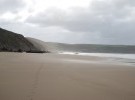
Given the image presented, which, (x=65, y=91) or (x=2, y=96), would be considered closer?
(x=2, y=96)

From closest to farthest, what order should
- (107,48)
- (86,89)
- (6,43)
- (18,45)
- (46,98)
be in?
(46,98), (86,89), (6,43), (18,45), (107,48)

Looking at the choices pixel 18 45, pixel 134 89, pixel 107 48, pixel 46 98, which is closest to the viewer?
pixel 46 98

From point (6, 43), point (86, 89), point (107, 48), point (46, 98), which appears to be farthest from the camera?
point (107, 48)

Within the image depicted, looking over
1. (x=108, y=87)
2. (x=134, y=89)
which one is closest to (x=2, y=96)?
(x=108, y=87)

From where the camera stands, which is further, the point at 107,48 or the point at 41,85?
the point at 107,48

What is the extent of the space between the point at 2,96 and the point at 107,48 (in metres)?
136

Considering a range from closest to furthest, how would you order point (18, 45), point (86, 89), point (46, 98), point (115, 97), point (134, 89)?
point (46, 98)
point (115, 97)
point (86, 89)
point (134, 89)
point (18, 45)

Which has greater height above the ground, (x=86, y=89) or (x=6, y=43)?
(x=6, y=43)

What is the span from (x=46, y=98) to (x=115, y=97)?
2071mm

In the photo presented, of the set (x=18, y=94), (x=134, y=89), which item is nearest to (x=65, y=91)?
(x=18, y=94)

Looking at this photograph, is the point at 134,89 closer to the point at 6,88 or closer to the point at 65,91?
the point at 65,91

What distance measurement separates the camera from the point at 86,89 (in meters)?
7.65

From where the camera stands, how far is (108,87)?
823 centimetres

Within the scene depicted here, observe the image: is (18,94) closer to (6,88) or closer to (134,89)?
(6,88)
